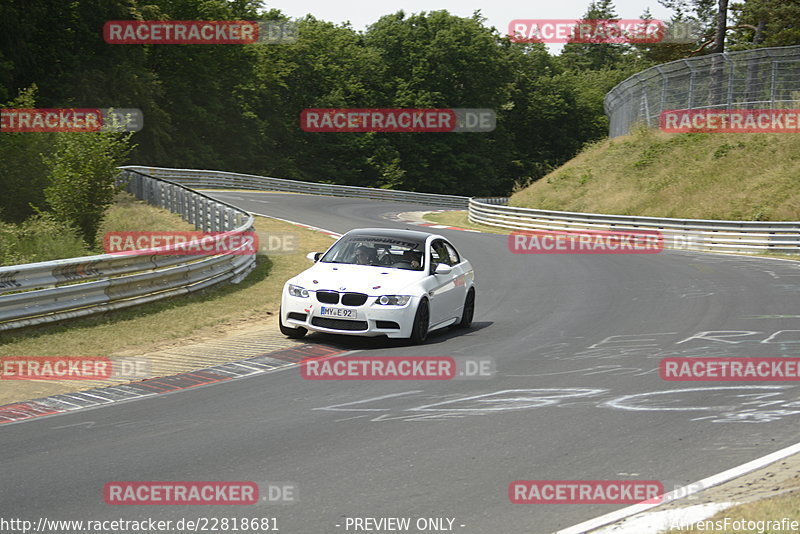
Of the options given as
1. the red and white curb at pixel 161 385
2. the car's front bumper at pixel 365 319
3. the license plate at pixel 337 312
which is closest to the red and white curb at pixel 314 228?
the car's front bumper at pixel 365 319

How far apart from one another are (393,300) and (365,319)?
448mm

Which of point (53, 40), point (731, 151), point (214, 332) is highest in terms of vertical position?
point (53, 40)

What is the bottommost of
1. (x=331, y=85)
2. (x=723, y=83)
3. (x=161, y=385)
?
(x=161, y=385)

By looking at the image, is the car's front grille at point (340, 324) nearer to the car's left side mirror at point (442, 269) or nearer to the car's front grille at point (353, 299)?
the car's front grille at point (353, 299)

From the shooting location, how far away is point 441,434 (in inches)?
297

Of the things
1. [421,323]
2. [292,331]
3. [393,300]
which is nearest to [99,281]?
[292,331]

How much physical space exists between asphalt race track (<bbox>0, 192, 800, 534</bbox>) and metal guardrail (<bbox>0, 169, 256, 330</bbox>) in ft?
11.3

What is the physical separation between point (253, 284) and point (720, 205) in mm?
23412

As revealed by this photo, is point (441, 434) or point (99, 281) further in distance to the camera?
point (99, 281)

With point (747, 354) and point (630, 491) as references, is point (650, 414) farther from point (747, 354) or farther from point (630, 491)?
point (747, 354)

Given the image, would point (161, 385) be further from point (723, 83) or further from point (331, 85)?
point (331, 85)

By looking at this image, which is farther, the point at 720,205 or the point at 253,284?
the point at 720,205

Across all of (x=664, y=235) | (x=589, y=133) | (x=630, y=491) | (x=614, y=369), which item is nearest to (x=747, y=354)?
(x=614, y=369)

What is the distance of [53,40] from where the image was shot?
2233 inches
